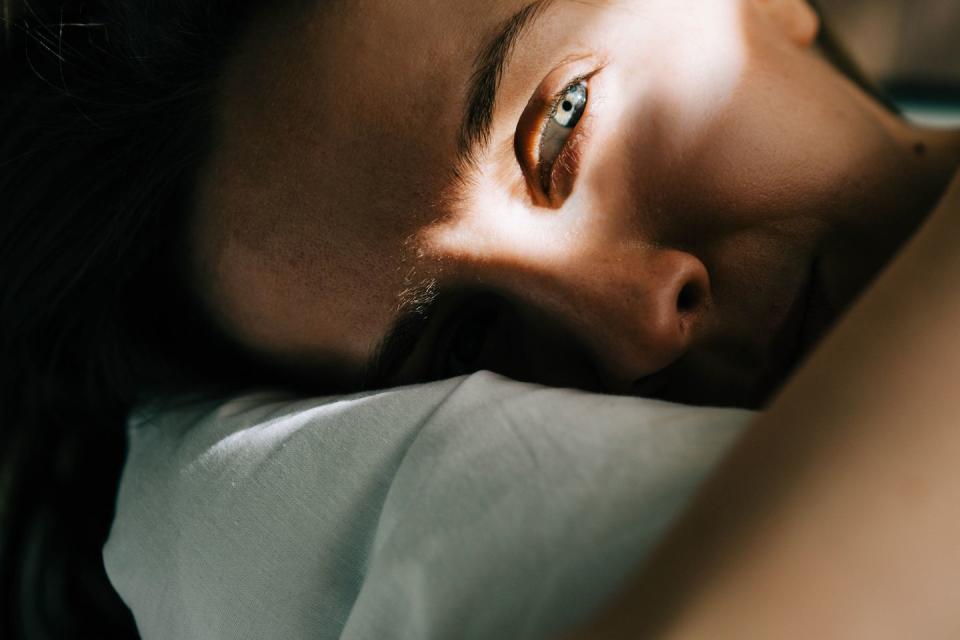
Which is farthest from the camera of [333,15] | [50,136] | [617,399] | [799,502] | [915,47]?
[915,47]

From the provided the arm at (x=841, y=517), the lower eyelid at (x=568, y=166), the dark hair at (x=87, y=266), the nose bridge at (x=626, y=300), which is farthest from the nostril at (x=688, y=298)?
the dark hair at (x=87, y=266)

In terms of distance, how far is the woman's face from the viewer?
536 mm

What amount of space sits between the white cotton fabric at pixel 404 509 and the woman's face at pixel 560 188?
0.12 meters

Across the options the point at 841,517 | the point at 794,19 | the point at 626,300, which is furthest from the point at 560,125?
the point at 841,517

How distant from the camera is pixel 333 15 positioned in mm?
555

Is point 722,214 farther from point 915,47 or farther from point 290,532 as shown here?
point 915,47

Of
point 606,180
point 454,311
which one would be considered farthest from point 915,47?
point 454,311

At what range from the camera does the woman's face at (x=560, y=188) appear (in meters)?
0.54

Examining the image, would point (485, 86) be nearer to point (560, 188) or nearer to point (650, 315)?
point (560, 188)

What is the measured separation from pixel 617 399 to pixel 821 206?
0.97 ft

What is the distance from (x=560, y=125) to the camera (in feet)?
1.91

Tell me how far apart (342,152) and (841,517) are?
42 cm

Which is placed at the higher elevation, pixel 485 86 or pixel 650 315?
pixel 485 86

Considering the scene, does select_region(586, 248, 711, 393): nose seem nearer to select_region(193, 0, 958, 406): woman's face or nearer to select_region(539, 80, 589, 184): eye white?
select_region(193, 0, 958, 406): woman's face
